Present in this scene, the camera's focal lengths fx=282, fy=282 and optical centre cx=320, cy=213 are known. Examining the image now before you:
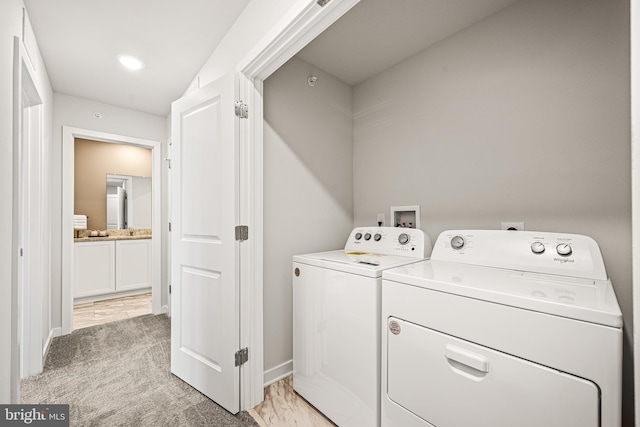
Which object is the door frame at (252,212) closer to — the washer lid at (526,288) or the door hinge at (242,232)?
the door hinge at (242,232)

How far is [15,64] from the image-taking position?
138 centimetres

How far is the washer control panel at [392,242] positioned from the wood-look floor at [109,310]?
9.42ft

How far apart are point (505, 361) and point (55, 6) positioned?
9.38 feet

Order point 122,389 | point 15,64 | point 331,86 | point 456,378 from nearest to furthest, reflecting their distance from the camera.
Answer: point 456,378 → point 15,64 → point 122,389 → point 331,86

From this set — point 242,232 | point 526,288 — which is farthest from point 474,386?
point 242,232

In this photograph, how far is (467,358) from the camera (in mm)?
968

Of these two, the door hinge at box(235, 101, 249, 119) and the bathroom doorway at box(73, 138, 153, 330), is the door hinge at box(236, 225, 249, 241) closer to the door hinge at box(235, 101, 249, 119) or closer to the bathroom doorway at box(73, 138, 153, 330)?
the door hinge at box(235, 101, 249, 119)

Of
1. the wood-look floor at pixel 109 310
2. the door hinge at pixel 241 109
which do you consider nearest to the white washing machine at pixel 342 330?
the door hinge at pixel 241 109

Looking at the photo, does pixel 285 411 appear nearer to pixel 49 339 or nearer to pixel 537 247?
pixel 537 247

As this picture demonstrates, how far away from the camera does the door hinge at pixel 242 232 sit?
162 cm

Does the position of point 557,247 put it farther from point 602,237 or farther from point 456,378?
point 456,378

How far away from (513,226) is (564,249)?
1.12 feet

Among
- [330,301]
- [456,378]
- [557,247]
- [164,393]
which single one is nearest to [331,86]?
[330,301]

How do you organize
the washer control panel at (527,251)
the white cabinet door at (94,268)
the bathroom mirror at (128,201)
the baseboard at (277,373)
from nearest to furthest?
1. the washer control panel at (527,251)
2. the baseboard at (277,373)
3. the white cabinet door at (94,268)
4. the bathroom mirror at (128,201)
